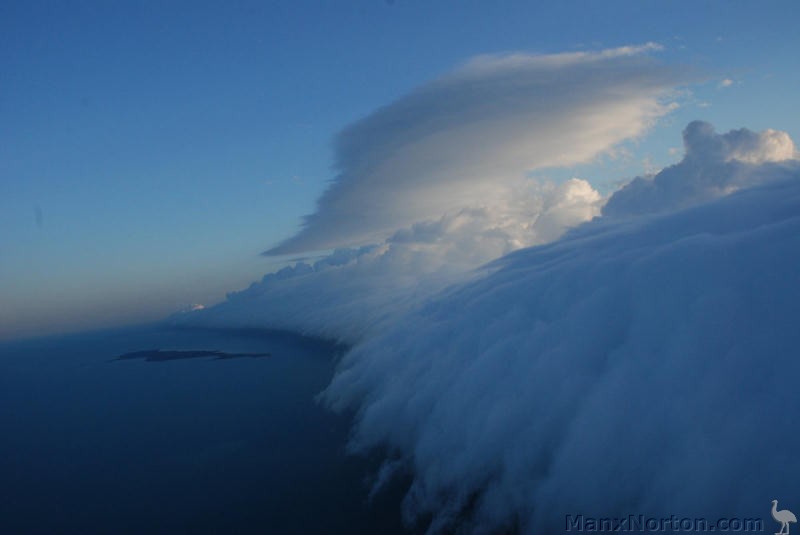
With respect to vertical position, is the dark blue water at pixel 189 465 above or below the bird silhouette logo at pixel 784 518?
below

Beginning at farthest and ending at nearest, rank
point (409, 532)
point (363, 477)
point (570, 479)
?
point (363, 477) → point (409, 532) → point (570, 479)

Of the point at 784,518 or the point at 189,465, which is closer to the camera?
the point at 784,518

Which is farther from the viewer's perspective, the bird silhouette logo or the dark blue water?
the dark blue water

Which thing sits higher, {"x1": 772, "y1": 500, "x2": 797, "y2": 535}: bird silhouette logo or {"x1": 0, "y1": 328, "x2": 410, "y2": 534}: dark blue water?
{"x1": 772, "y1": 500, "x2": 797, "y2": 535}: bird silhouette logo

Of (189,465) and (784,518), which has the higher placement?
(784,518)

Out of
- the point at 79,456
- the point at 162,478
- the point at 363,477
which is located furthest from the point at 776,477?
Answer: the point at 79,456

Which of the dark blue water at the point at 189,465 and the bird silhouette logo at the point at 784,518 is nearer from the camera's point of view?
the bird silhouette logo at the point at 784,518

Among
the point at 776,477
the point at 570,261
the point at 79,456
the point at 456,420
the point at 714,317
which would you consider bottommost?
the point at 79,456

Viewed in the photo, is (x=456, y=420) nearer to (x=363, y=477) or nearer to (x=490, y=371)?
(x=490, y=371)
